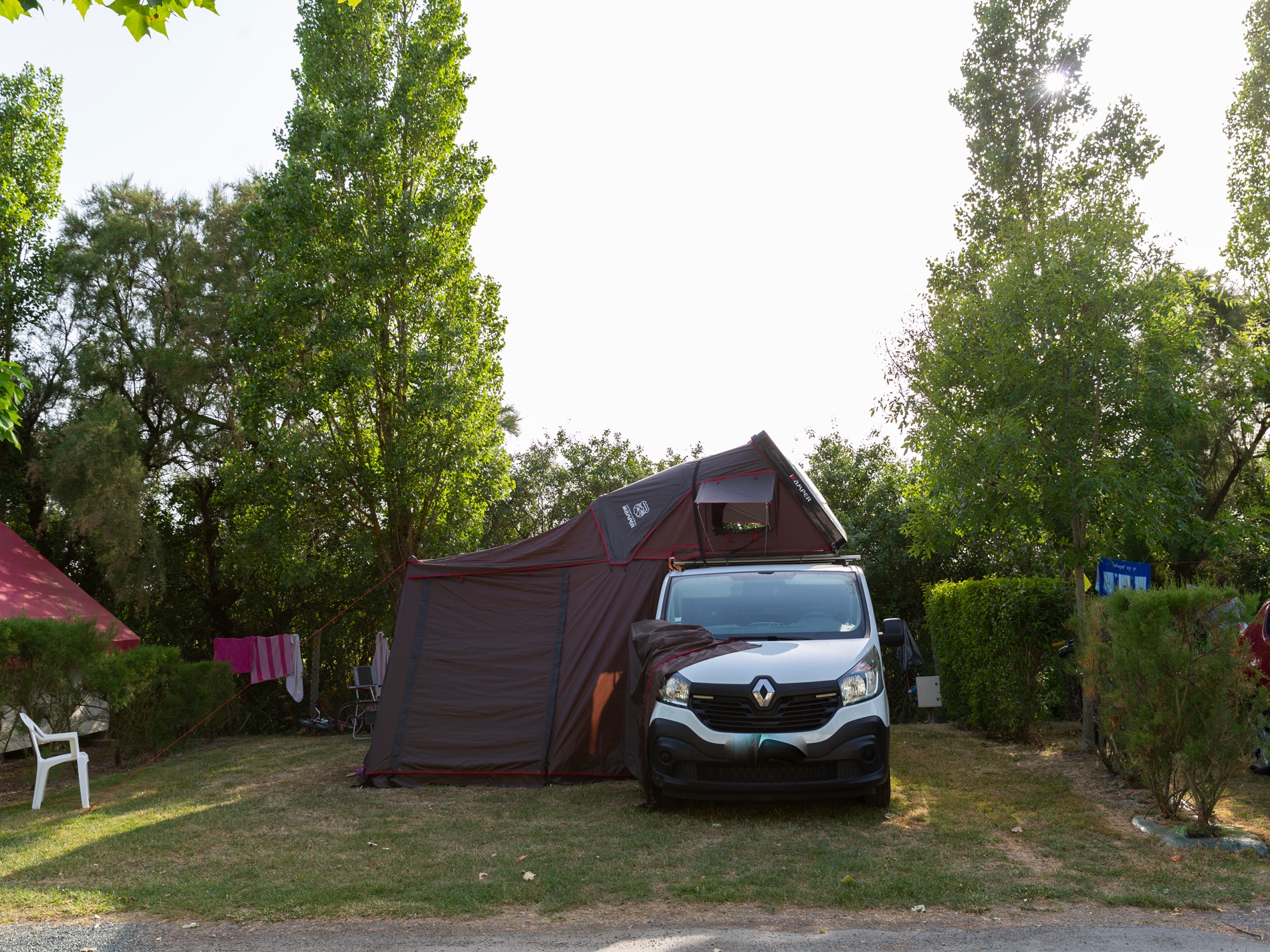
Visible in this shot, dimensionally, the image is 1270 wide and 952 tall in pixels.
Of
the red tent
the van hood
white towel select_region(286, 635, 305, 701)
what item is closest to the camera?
the van hood

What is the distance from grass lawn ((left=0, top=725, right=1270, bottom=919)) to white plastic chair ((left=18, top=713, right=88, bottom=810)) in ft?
0.68

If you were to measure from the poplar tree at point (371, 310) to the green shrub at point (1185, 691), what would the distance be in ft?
38.2

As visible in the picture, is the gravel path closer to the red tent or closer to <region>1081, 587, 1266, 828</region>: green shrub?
<region>1081, 587, 1266, 828</region>: green shrub

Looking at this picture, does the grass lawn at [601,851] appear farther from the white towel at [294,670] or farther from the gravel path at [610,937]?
the white towel at [294,670]

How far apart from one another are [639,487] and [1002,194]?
44.1 ft

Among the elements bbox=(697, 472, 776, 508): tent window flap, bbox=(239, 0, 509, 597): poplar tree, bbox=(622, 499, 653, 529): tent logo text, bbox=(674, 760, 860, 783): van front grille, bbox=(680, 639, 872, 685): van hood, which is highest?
bbox=(239, 0, 509, 597): poplar tree

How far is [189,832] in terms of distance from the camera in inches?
283

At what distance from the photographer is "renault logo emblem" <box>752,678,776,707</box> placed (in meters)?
6.58

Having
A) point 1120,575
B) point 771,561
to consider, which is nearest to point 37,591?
point 771,561

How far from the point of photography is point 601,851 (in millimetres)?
6059

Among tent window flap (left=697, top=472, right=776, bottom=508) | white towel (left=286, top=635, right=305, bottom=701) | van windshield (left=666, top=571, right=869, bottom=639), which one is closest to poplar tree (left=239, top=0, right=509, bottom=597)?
white towel (left=286, top=635, right=305, bottom=701)

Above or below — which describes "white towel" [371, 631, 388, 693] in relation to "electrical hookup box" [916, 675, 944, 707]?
above

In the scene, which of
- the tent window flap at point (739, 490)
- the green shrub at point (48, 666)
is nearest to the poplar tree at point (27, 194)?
the green shrub at point (48, 666)

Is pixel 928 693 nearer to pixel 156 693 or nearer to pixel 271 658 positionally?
pixel 271 658
